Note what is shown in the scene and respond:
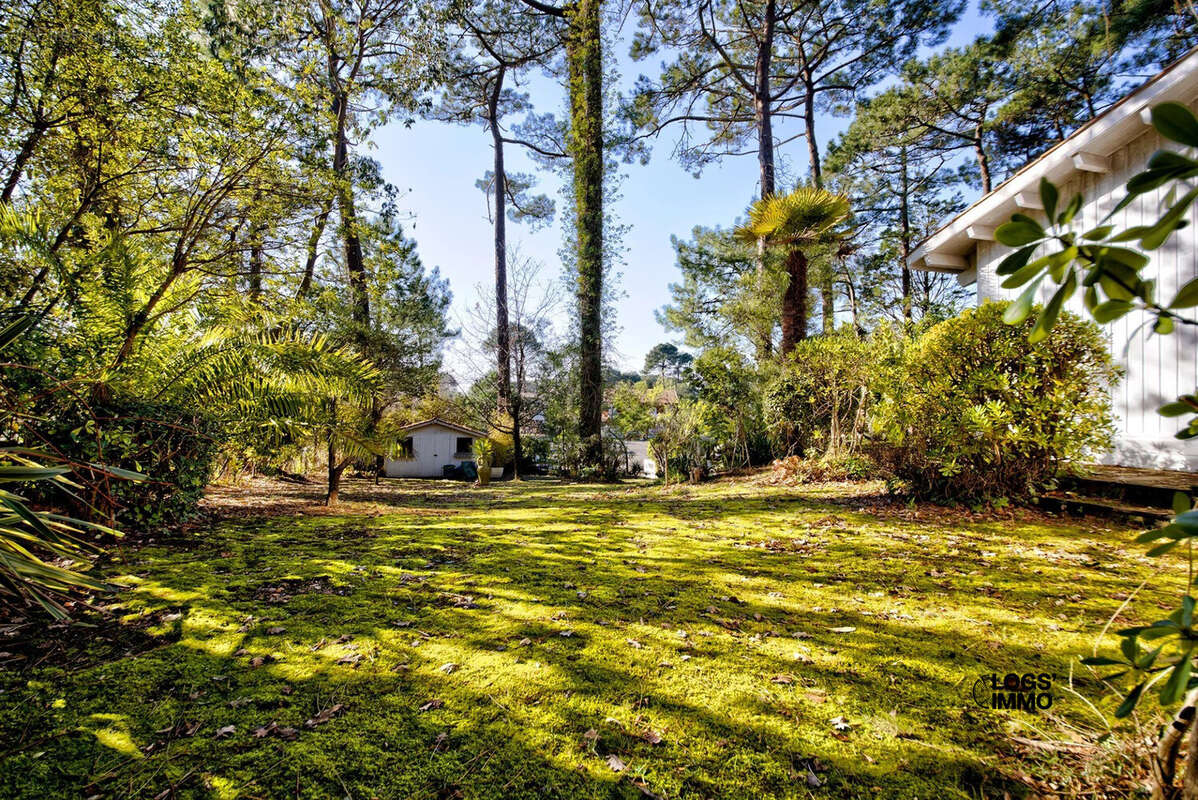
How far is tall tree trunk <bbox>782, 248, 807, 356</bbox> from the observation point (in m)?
11.1

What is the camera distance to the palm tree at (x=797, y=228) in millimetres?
10633

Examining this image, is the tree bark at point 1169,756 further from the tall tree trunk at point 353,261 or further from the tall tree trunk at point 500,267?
the tall tree trunk at point 500,267

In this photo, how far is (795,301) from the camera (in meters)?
11.2

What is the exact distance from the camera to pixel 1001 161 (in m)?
16.4

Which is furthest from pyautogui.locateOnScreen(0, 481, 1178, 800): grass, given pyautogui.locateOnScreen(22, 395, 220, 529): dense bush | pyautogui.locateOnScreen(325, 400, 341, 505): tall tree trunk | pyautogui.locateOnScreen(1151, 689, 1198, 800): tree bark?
pyautogui.locateOnScreen(325, 400, 341, 505): tall tree trunk

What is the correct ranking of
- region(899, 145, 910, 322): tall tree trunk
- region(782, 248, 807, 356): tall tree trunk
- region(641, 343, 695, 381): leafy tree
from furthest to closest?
region(641, 343, 695, 381): leafy tree
region(899, 145, 910, 322): tall tree trunk
region(782, 248, 807, 356): tall tree trunk

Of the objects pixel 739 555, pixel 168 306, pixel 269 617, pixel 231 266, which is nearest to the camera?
pixel 269 617

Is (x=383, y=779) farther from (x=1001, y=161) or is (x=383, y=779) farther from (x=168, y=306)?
(x=1001, y=161)

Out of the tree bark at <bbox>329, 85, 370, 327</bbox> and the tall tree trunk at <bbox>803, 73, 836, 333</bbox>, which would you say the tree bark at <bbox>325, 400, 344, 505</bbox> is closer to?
the tree bark at <bbox>329, 85, 370, 327</bbox>

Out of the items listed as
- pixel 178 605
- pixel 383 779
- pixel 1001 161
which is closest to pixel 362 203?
pixel 178 605

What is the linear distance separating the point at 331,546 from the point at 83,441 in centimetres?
216

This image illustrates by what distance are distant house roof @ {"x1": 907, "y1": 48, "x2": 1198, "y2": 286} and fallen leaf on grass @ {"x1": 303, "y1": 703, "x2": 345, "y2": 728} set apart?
21.7 ft

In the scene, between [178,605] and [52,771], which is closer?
[52,771]
